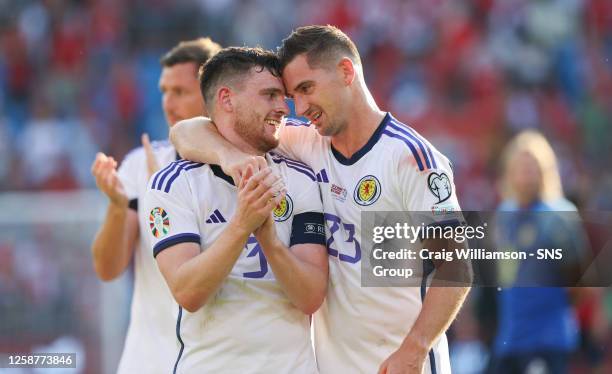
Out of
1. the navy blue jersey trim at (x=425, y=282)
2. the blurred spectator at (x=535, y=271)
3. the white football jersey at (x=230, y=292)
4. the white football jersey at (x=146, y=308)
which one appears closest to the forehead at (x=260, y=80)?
the white football jersey at (x=230, y=292)

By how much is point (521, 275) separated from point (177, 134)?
3162 millimetres

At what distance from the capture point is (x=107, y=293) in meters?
8.91

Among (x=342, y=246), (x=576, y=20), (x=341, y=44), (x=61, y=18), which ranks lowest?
(x=342, y=246)

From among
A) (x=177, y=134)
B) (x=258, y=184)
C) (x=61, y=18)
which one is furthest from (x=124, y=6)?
(x=258, y=184)

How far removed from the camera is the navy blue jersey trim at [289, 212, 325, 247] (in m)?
4.05

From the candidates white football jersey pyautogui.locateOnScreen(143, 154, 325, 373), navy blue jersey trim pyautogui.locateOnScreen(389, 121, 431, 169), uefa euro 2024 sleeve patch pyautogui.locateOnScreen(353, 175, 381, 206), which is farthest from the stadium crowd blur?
white football jersey pyautogui.locateOnScreen(143, 154, 325, 373)

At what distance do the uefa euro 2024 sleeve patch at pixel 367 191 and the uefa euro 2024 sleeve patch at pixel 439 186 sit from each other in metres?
0.24

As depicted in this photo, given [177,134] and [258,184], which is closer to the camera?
[258,184]

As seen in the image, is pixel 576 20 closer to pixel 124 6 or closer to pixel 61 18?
pixel 124 6

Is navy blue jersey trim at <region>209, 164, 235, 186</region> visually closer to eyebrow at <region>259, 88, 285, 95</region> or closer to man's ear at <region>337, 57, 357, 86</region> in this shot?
eyebrow at <region>259, 88, 285, 95</region>

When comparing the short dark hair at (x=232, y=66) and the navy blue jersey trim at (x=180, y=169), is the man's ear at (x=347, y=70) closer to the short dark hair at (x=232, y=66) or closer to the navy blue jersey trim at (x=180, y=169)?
the short dark hair at (x=232, y=66)

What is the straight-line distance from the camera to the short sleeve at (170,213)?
3.91 meters

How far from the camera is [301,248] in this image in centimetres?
402

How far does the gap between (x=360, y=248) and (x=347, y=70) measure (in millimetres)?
791
